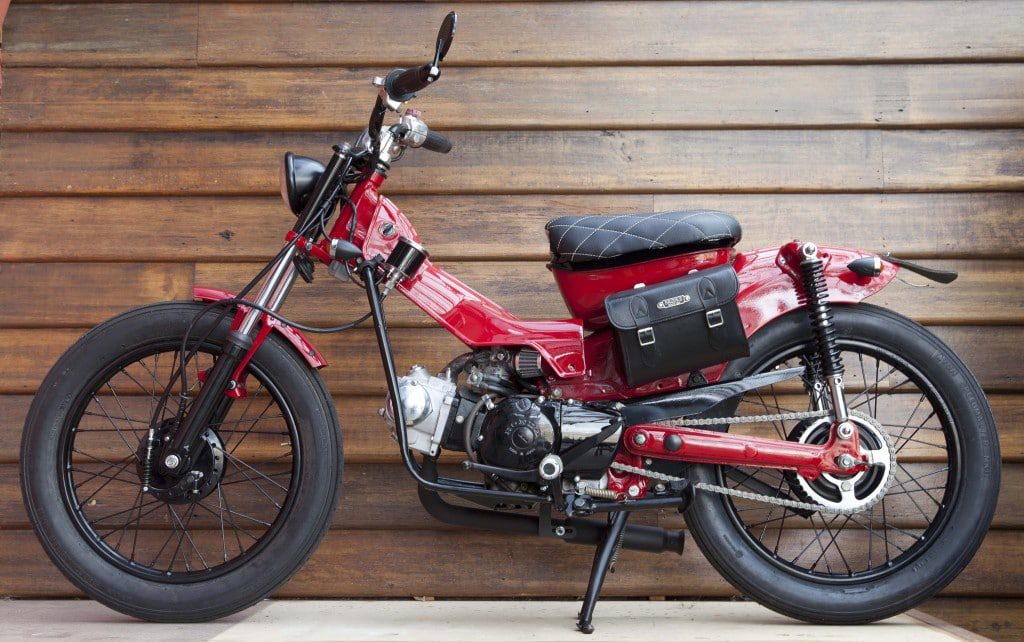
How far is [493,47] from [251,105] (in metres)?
0.65

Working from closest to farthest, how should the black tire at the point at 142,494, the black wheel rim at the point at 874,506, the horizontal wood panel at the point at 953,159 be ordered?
the black tire at the point at 142,494 < the black wheel rim at the point at 874,506 < the horizontal wood panel at the point at 953,159

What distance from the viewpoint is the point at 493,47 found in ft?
6.91

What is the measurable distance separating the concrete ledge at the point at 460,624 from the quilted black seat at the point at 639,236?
753 mm

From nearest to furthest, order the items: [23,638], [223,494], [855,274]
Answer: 1. [23,638]
2. [855,274]
3. [223,494]

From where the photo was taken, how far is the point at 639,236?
5.42 feet

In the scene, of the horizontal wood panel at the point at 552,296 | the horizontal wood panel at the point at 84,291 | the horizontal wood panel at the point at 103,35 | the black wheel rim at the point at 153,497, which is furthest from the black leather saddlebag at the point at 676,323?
the horizontal wood panel at the point at 103,35

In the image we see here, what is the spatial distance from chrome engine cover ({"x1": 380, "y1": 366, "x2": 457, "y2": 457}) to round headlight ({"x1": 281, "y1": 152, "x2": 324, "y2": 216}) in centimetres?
44

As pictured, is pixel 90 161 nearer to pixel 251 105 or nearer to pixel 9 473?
pixel 251 105

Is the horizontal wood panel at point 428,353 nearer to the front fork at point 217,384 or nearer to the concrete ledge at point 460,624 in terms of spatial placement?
the front fork at point 217,384

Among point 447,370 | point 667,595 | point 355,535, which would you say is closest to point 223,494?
point 355,535

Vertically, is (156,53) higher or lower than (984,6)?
lower

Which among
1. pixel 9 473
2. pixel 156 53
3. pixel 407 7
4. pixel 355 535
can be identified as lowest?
pixel 355 535

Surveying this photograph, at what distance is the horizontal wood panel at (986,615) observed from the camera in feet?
6.58

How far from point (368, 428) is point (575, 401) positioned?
2.00ft
